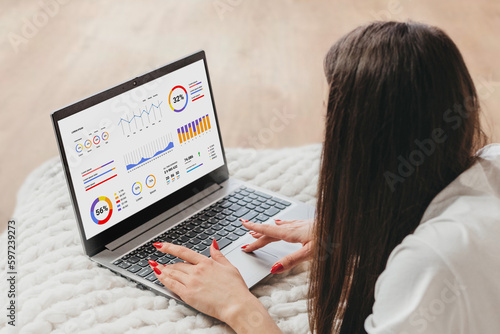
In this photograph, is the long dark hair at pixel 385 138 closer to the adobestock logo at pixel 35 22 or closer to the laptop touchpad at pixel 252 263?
the laptop touchpad at pixel 252 263

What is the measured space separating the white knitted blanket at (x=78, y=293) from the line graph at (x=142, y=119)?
0.21 m

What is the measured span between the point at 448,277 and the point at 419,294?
0.04 m

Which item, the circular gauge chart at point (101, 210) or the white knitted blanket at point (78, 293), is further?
the circular gauge chart at point (101, 210)

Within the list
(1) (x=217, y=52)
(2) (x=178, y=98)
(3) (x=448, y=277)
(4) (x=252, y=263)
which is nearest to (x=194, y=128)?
(2) (x=178, y=98)

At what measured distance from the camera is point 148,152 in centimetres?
109

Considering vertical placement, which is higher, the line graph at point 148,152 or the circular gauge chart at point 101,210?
the line graph at point 148,152

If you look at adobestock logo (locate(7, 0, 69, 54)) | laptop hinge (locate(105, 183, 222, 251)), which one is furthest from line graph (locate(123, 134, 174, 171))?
adobestock logo (locate(7, 0, 69, 54))

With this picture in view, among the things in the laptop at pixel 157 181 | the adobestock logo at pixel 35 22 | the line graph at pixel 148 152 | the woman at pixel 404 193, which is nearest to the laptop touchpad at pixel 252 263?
the laptop at pixel 157 181

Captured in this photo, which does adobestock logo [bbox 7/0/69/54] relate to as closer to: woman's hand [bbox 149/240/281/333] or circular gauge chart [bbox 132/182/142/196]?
circular gauge chart [bbox 132/182/142/196]

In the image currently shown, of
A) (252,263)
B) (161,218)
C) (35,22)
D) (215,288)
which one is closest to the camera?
(215,288)

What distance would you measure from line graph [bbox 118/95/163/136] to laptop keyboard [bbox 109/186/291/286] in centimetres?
19

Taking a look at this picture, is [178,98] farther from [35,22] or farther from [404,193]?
[35,22]

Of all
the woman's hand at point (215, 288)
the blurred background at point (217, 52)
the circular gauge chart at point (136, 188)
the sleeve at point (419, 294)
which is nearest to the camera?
the sleeve at point (419, 294)

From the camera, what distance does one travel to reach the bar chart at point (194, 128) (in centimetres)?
114
